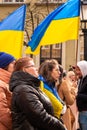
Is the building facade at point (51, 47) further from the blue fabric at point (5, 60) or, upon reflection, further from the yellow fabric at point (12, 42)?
the blue fabric at point (5, 60)

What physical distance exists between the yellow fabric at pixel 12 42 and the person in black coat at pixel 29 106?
2.97 metres

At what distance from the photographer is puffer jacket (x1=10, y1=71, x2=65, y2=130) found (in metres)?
3.67

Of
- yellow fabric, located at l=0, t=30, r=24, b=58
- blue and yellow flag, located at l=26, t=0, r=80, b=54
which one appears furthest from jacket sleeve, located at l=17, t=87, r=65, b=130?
blue and yellow flag, located at l=26, t=0, r=80, b=54

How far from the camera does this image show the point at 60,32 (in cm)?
777

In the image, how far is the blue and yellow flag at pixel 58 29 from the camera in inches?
304

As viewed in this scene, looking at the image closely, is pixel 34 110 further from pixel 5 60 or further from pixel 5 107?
pixel 5 60

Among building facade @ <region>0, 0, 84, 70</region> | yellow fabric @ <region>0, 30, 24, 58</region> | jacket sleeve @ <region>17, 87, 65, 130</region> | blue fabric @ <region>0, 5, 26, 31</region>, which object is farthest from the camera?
building facade @ <region>0, 0, 84, 70</region>

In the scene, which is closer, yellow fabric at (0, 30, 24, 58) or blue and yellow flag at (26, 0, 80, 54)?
yellow fabric at (0, 30, 24, 58)

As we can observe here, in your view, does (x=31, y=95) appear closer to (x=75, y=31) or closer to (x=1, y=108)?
(x=1, y=108)

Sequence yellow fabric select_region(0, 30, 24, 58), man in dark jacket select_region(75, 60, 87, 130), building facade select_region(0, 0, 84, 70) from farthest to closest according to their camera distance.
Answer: building facade select_region(0, 0, 84, 70)
yellow fabric select_region(0, 30, 24, 58)
man in dark jacket select_region(75, 60, 87, 130)

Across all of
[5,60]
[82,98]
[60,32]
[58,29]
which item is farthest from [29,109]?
[58,29]

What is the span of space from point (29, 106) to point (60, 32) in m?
4.24

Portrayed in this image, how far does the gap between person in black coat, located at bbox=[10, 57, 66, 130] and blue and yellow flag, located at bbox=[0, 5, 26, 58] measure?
117 inches

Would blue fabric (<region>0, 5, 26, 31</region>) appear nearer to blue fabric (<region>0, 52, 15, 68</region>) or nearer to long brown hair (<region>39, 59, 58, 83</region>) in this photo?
long brown hair (<region>39, 59, 58, 83</region>)
